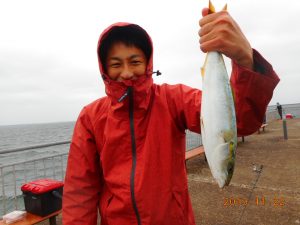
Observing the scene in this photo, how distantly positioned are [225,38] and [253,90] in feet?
1.14

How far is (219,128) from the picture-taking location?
166 cm

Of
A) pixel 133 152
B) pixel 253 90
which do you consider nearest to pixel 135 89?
pixel 133 152

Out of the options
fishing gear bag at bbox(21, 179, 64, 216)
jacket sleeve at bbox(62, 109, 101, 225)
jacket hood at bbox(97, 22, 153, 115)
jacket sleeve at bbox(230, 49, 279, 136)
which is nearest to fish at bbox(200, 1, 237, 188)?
jacket sleeve at bbox(230, 49, 279, 136)

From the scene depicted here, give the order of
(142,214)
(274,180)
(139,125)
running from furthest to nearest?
(274,180)
(139,125)
(142,214)

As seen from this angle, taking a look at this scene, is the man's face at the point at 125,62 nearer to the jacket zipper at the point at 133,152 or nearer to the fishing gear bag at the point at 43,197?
the jacket zipper at the point at 133,152

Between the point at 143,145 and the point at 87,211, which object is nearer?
the point at 143,145

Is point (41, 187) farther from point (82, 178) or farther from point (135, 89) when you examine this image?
point (135, 89)

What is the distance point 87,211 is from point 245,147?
8.39 m

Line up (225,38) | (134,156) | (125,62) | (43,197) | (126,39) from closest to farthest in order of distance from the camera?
1. (225,38)
2. (134,156)
3. (125,62)
4. (126,39)
5. (43,197)

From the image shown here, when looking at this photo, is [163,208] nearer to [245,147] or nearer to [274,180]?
[274,180]

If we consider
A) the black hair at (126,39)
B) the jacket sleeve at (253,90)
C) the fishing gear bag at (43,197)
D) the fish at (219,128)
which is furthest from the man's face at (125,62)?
the fishing gear bag at (43,197)

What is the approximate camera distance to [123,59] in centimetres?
224

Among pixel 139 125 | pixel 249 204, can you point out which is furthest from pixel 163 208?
pixel 249 204

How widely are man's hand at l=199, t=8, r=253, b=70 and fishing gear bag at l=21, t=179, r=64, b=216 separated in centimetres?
355
